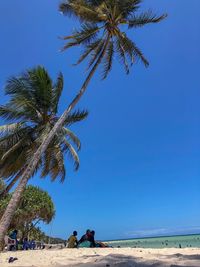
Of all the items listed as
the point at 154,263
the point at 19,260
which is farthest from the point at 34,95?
the point at 154,263

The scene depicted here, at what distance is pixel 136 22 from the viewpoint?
15086 millimetres

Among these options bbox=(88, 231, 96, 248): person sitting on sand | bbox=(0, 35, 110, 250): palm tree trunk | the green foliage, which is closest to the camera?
bbox=(0, 35, 110, 250): palm tree trunk

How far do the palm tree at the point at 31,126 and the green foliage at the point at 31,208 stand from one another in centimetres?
1667

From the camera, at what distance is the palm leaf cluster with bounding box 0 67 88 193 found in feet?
52.2

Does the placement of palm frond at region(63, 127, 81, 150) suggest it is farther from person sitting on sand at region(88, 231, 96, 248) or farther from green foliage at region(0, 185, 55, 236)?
green foliage at region(0, 185, 55, 236)

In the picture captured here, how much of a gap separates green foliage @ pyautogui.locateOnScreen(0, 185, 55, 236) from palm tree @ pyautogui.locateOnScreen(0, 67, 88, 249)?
16675 millimetres

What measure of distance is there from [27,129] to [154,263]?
1254 cm

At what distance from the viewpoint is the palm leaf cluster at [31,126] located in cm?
1591

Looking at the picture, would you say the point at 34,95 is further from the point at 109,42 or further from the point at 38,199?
the point at 38,199

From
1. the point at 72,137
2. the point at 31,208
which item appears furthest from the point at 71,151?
the point at 31,208

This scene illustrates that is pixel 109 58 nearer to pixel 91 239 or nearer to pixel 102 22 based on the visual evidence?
pixel 102 22

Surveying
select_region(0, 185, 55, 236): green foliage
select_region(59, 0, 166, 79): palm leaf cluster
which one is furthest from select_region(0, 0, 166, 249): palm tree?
select_region(0, 185, 55, 236): green foliage

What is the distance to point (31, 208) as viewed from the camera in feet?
109

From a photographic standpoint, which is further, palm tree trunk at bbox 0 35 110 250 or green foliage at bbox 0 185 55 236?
green foliage at bbox 0 185 55 236
